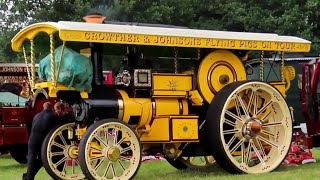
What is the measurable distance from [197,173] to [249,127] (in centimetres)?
119

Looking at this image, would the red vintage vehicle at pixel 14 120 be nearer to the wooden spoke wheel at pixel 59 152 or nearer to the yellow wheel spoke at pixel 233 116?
the wooden spoke wheel at pixel 59 152

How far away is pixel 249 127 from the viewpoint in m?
10.1

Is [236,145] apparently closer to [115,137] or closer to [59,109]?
[115,137]

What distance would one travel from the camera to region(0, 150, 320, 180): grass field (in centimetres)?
951

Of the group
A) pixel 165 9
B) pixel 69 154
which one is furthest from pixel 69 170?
pixel 165 9

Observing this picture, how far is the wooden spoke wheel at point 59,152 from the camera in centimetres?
981

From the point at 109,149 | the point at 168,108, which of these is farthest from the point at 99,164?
the point at 168,108

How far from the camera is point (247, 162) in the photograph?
10203 mm

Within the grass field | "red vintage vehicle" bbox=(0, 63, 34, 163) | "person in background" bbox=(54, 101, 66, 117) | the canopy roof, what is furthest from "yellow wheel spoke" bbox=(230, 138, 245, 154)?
"red vintage vehicle" bbox=(0, 63, 34, 163)

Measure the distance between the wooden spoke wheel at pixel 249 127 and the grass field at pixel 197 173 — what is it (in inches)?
11.1

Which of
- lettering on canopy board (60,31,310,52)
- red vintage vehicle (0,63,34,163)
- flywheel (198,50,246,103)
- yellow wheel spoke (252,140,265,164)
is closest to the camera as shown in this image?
lettering on canopy board (60,31,310,52)

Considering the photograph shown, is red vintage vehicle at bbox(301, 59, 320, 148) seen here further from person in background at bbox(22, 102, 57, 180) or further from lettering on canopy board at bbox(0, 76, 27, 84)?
lettering on canopy board at bbox(0, 76, 27, 84)

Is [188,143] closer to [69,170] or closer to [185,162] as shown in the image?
[185,162]

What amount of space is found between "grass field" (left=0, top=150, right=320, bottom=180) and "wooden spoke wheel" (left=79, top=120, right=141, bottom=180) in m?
1.04
